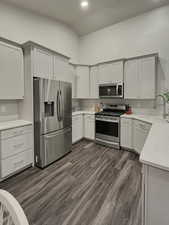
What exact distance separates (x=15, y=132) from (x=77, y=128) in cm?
190

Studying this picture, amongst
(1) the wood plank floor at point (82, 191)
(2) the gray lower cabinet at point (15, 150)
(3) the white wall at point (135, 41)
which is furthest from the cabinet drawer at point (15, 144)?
(3) the white wall at point (135, 41)

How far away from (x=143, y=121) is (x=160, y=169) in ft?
6.82

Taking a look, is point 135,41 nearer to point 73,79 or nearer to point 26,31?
point 73,79

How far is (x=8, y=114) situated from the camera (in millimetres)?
2732

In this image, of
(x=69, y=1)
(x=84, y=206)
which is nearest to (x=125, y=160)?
(x=84, y=206)

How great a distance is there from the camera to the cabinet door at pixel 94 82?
415 centimetres

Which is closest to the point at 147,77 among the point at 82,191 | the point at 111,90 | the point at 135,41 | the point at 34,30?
the point at 111,90

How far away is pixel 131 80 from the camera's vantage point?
3.45 m

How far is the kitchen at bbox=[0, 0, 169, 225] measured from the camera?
61.1 inches

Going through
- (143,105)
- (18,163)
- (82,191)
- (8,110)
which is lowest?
(82,191)

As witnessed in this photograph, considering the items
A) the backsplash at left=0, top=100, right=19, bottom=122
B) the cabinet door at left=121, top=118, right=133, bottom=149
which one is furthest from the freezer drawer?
the cabinet door at left=121, top=118, right=133, bottom=149

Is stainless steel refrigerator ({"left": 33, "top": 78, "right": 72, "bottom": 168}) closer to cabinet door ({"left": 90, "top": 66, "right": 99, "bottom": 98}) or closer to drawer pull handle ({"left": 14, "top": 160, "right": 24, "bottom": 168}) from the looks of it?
drawer pull handle ({"left": 14, "top": 160, "right": 24, "bottom": 168})

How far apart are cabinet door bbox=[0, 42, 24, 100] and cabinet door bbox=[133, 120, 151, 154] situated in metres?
2.65

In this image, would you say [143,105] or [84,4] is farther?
[143,105]
